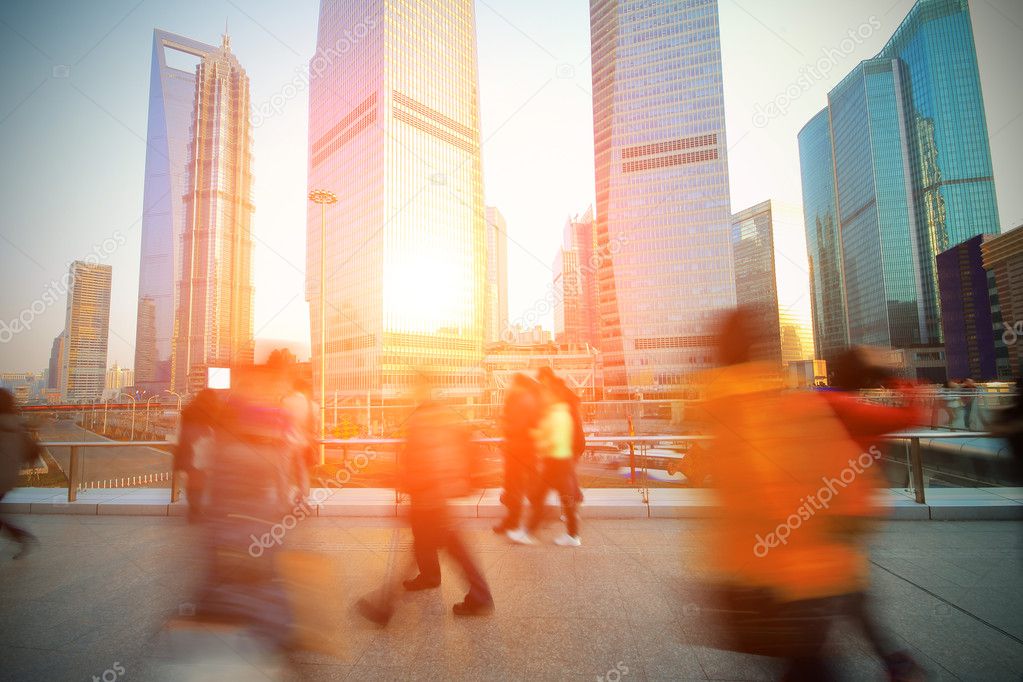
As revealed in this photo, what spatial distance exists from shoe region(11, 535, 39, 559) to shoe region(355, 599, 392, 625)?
13.7ft

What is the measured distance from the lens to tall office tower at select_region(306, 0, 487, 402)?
7638 centimetres

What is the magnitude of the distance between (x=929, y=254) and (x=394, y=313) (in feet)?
337

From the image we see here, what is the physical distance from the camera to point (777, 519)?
186 centimetres

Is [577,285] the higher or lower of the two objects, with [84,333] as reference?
higher

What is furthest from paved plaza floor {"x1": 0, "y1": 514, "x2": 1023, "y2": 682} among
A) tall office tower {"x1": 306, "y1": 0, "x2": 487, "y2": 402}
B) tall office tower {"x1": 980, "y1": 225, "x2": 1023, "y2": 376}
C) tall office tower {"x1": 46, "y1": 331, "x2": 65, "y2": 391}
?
tall office tower {"x1": 306, "y1": 0, "x2": 487, "y2": 402}

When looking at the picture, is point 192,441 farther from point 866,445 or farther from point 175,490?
point 866,445

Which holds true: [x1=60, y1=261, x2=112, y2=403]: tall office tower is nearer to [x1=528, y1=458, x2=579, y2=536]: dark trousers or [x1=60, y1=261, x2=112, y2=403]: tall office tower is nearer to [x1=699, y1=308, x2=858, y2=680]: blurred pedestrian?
[x1=528, y1=458, x2=579, y2=536]: dark trousers

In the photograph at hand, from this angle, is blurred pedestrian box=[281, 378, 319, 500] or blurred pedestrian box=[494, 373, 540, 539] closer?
blurred pedestrian box=[281, 378, 319, 500]

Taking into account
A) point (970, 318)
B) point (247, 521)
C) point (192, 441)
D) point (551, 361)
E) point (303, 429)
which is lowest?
point (247, 521)

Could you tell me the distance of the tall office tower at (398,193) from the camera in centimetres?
7638

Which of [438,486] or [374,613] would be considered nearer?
[374,613]

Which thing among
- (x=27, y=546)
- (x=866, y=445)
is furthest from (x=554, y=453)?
(x=27, y=546)

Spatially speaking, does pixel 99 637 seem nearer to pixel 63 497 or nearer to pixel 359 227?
pixel 63 497

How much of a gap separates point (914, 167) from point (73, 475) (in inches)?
4925
